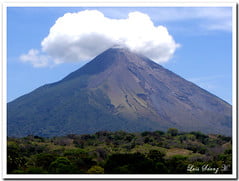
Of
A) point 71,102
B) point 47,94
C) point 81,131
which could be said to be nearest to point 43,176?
point 81,131

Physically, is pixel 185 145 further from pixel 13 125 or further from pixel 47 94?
pixel 47 94

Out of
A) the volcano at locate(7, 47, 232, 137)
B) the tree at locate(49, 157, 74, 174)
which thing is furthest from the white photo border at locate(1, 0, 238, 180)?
the volcano at locate(7, 47, 232, 137)

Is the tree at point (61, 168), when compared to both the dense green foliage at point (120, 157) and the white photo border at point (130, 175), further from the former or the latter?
the white photo border at point (130, 175)

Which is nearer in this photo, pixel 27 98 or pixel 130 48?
pixel 27 98

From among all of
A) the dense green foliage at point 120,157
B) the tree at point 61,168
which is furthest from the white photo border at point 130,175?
the tree at point 61,168

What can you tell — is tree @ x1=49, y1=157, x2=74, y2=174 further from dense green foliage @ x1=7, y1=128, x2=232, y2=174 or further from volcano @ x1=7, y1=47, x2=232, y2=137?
volcano @ x1=7, y1=47, x2=232, y2=137

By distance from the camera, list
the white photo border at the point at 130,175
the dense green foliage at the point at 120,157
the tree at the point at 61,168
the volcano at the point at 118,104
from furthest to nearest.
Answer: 1. the volcano at the point at 118,104
2. the dense green foliage at the point at 120,157
3. the tree at the point at 61,168
4. the white photo border at the point at 130,175
